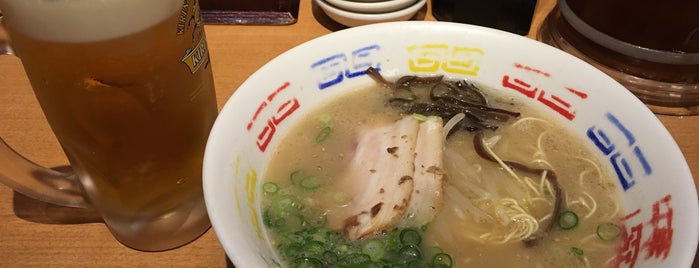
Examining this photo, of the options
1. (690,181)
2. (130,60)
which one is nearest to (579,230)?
(690,181)

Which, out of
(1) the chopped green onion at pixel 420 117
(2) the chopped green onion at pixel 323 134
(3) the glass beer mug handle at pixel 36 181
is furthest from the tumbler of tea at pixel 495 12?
(3) the glass beer mug handle at pixel 36 181

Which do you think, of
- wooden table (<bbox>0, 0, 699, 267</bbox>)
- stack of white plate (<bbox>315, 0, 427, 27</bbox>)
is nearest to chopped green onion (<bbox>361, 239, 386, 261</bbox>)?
wooden table (<bbox>0, 0, 699, 267</bbox>)

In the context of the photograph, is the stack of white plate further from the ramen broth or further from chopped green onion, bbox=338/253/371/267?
chopped green onion, bbox=338/253/371/267

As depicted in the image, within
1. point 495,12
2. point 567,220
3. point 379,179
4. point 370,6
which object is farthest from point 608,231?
point 370,6

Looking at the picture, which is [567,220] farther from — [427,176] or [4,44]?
[4,44]

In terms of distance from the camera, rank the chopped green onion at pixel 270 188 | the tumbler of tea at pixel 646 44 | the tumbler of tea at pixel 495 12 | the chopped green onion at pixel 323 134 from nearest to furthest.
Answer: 1. the chopped green onion at pixel 270 188
2. the chopped green onion at pixel 323 134
3. the tumbler of tea at pixel 646 44
4. the tumbler of tea at pixel 495 12

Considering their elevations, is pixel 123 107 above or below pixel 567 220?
above

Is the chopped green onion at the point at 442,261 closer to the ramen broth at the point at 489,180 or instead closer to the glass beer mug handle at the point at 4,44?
the ramen broth at the point at 489,180
